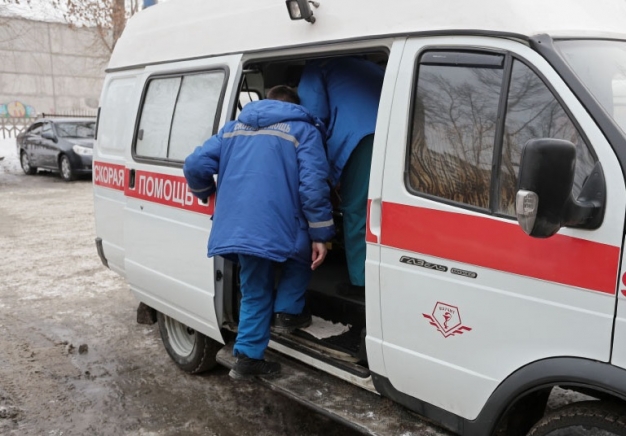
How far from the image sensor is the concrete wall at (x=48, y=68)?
1211 inches

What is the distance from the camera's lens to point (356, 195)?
3463 millimetres

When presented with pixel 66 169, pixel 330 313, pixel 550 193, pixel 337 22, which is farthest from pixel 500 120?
pixel 66 169

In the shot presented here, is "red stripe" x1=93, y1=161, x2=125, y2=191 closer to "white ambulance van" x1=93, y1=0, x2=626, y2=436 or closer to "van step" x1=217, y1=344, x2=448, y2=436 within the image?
"white ambulance van" x1=93, y1=0, x2=626, y2=436

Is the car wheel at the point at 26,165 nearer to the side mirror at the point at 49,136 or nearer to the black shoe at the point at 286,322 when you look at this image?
the side mirror at the point at 49,136

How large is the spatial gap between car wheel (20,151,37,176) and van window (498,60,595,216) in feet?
58.6

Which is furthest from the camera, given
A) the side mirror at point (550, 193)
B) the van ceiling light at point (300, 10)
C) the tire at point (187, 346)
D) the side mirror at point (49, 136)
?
the side mirror at point (49, 136)

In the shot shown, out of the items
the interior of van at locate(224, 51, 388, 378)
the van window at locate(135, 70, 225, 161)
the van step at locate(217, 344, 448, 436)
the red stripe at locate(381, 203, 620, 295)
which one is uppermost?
the van window at locate(135, 70, 225, 161)

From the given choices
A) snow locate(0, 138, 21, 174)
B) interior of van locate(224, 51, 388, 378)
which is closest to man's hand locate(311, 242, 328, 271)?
interior of van locate(224, 51, 388, 378)

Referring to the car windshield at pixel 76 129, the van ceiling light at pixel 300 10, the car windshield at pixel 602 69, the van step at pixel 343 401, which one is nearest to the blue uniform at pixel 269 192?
the van step at pixel 343 401

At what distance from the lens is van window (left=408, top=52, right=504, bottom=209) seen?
2551 millimetres

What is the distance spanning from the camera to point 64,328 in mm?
5738

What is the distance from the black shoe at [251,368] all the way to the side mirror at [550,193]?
6.43 ft

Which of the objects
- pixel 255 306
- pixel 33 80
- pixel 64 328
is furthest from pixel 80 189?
pixel 33 80

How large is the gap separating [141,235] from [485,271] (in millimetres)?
2849
